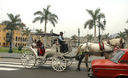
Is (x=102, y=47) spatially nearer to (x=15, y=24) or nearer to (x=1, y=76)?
(x=1, y=76)

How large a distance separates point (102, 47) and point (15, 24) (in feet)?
131

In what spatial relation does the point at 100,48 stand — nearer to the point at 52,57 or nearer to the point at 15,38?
the point at 52,57

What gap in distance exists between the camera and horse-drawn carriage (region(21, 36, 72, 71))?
947 centimetres

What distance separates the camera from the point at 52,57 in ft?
32.0

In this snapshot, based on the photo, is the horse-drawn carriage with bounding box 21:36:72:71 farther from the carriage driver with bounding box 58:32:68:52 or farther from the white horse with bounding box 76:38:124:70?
the white horse with bounding box 76:38:124:70

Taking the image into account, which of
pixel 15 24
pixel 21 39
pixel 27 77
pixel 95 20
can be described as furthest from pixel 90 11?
pixel 21 39

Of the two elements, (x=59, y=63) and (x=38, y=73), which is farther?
(x=59, y=63)

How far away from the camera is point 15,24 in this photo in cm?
4619

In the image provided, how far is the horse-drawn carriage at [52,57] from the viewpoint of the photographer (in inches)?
373

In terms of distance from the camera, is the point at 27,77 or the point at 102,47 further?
the point at 102,47

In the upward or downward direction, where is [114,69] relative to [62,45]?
downward

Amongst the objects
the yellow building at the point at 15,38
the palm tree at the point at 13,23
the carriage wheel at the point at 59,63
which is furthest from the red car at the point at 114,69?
the yellow building at the point at 15,38

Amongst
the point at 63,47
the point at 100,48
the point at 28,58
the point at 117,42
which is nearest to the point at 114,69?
the point at 100,48

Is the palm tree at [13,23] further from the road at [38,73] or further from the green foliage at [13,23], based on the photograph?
the road at [38,73]
